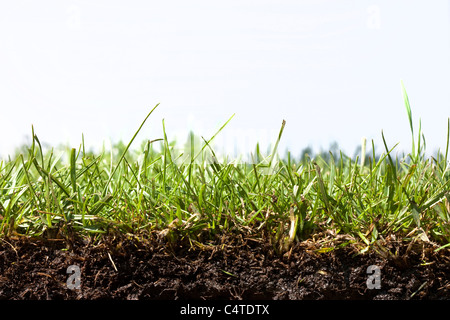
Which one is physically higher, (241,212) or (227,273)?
(241,212)

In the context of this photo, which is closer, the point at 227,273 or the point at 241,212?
the point at 227,273

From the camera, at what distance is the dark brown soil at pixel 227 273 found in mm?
1297

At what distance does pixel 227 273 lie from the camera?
1302 millimetres

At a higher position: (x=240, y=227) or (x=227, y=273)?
(x=240, y=227)

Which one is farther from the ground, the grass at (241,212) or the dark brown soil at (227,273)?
the grass at (241,212)

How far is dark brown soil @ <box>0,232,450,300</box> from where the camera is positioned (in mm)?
1297

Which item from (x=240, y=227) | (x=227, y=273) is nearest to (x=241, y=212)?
(x=240, y=227)

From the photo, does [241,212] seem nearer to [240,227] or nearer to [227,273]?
[240,227]

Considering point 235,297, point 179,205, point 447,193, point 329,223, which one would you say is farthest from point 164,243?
point 447,193
